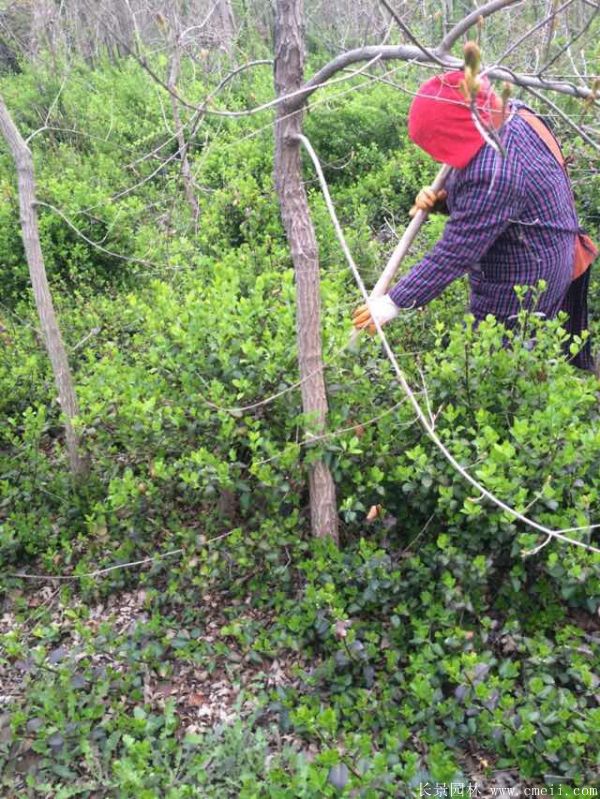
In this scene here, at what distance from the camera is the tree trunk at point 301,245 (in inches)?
85.5

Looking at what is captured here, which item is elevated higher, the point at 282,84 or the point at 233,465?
the point at 282,84

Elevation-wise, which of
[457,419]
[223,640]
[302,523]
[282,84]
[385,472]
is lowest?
[223,640]

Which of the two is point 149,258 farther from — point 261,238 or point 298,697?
point 298,697

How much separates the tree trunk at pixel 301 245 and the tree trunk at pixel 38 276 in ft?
→ 4.46

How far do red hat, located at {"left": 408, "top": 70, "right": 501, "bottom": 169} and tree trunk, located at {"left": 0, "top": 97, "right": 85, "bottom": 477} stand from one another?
196 centimetres

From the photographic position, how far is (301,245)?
2.42 meters

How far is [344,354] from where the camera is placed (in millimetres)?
2789

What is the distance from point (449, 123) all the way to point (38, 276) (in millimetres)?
2241

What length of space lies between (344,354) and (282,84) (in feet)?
3.61

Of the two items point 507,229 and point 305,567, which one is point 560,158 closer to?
point 507,229

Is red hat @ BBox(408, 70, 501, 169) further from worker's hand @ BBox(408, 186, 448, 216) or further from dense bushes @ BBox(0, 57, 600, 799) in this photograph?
dense bushes @ BBox(0, 57, 600, 799)

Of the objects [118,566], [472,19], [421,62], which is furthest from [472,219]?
[118,566]

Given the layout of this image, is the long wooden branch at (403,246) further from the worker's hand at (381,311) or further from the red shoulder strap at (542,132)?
the red shoulder strap at (542,132)

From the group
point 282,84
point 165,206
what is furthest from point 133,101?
point 282,84
